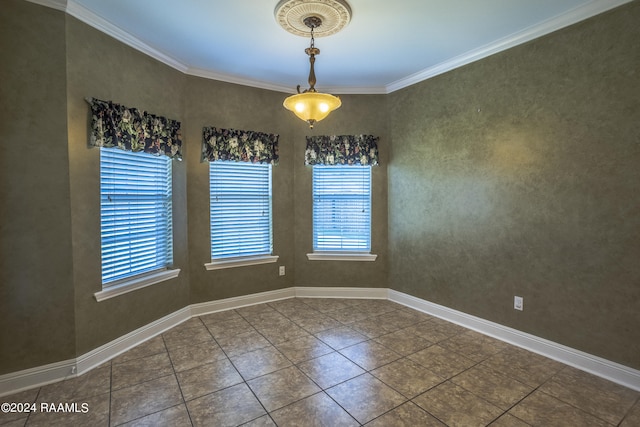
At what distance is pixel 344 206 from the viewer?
4.20m

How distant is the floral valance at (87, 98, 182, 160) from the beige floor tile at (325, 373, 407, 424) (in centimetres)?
260

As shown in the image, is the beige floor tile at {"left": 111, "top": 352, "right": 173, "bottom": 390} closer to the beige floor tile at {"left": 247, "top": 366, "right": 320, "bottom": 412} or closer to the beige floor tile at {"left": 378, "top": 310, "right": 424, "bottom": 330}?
the beige floor tile at {"left": 247, "top": 366, "right": 320, "bottom": 412}

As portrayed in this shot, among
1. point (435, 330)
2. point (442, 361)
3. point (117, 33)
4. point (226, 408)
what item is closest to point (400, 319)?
point (435, 330)

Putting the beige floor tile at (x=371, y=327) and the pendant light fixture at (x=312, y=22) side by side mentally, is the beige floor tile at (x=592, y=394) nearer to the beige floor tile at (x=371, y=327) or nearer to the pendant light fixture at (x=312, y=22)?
the beige floor tile at (x=371, y=327)

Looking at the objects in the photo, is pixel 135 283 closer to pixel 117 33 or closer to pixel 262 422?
pixel 262 422

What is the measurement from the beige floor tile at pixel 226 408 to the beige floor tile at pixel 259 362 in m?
0.21

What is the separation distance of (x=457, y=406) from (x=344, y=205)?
8.57 feet

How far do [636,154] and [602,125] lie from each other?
0.30 meters

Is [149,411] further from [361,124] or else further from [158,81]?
[361,124]

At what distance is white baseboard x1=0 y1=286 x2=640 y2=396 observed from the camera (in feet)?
7.42

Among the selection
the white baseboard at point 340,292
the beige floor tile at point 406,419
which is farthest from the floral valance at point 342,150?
the beige floor tile at point 406,419

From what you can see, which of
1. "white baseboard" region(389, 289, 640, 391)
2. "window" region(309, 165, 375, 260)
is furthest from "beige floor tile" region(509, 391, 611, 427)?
"window" region(309, 165, 375, 260)

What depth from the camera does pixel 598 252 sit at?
239 centimetres

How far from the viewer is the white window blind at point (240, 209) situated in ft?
12.2
